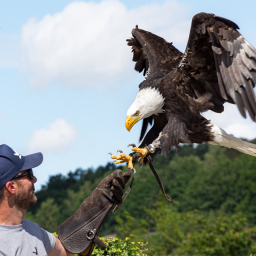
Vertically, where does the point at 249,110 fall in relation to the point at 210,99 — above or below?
below

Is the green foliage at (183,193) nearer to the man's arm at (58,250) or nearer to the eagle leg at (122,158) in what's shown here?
the eagle leg at (122,158)

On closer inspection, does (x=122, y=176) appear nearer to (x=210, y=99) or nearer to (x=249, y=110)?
(x=249, y=110)

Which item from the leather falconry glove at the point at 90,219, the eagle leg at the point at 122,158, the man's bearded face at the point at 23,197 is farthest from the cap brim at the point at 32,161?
the eagle leg at the point at 122,158

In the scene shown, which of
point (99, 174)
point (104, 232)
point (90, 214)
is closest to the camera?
point (90, 214)

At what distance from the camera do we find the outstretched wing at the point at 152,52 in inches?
195

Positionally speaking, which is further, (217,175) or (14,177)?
(217,175)

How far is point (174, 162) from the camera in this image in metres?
57.8

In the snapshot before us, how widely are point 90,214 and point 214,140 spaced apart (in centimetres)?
221

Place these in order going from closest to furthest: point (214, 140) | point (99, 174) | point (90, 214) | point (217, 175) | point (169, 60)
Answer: point (90, 214), point (214, 140), point (169, 60), point (217, 175), point (99, 174)

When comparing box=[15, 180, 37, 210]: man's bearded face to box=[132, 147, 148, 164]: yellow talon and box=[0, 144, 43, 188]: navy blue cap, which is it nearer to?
box=[0, 144, 43, 188]: navy blue cap

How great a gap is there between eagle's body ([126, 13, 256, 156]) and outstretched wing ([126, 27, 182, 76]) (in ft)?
0.06

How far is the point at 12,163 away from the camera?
2.32m

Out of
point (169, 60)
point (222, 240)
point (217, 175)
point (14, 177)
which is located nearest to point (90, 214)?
point (14, 177)

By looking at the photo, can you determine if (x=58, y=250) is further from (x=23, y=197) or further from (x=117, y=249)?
(x=117, y=249)
